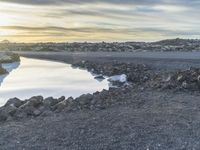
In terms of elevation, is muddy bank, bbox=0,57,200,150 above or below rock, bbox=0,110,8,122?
above

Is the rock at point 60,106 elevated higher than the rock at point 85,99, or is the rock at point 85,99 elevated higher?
the rock at point 85,99

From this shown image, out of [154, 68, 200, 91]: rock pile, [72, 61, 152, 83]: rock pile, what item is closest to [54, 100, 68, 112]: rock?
[154, 68, 200, 91]: rock pile

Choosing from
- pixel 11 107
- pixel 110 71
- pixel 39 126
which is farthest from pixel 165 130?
pixel 110 71

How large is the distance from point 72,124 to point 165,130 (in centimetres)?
335

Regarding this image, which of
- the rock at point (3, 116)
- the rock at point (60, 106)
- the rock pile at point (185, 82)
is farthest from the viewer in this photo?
the rock pile at point (185, 82)

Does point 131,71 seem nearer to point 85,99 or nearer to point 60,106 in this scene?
point 85,99

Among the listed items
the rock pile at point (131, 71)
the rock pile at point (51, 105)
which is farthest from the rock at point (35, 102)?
the rock pile at point (131, 71)

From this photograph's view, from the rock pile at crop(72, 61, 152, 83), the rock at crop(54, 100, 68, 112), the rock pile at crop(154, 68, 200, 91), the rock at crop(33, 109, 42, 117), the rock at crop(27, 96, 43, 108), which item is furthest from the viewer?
the rock pile at crop(72, 61, 152, 83)

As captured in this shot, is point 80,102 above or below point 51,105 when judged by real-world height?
above

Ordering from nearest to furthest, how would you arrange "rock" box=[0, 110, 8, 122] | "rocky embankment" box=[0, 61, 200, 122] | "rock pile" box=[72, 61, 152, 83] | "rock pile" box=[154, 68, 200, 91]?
"rock" box=[0, 110, 8, 122], "rocky embankment" box=[0, 61, 200, 122], "rock pile" box=[154, 68, 200, 91], "rock pile" box=[72, 61, 152, 83]

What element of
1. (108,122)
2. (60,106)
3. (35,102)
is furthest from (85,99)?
(108,122)

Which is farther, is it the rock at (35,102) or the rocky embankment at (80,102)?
the rock at (35,102)

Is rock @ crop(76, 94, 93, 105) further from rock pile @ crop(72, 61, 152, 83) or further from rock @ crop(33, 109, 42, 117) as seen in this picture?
rock pile @ crop(72, 61, 152, 83)

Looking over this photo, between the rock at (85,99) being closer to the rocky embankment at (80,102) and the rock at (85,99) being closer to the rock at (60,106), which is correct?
the rocky embankment at (80,102)
